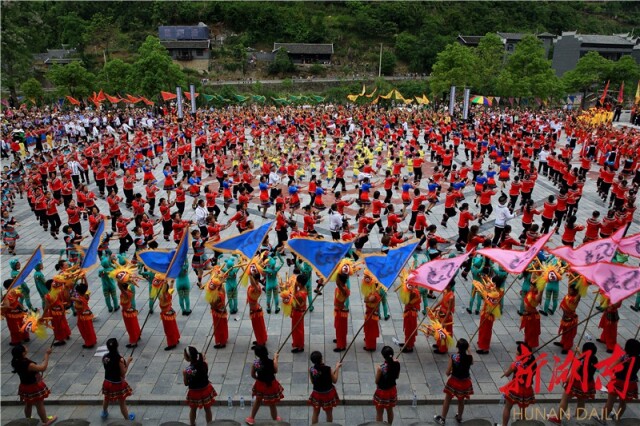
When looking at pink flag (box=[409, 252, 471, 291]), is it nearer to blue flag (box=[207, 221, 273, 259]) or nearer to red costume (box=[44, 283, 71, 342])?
blue flag (box=[207, 221, 273, 259])

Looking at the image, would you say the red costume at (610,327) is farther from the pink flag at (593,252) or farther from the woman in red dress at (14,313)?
the woman in red dress at (14,313)

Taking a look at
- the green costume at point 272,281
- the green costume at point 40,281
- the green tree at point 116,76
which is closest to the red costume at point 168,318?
the green costume at point 272,281

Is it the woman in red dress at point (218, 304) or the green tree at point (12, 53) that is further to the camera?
the green tree at point (12, 53)

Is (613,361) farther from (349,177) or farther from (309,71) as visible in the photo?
(309,71)

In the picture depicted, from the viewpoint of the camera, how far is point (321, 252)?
763cm

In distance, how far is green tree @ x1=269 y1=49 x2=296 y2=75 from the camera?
67562 millimetres

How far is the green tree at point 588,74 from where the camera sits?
44.1 metres

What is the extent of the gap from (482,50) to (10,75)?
153ft

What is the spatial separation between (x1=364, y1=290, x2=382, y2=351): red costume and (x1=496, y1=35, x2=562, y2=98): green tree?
38.8 metres

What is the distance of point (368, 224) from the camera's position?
40.1 feet

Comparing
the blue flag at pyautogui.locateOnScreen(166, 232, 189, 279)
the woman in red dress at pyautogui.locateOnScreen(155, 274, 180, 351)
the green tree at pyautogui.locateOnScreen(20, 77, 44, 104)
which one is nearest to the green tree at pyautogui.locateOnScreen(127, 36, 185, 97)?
the green tree at pyautogui.locateOnScreen(20, 77, 44, 104)

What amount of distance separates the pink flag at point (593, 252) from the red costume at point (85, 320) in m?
8.12

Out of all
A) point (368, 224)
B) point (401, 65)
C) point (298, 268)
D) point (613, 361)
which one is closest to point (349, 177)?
point (368, 224)

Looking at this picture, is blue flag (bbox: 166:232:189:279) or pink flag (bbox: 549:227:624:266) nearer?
pink flag (bbox: 549:227:624:266)
